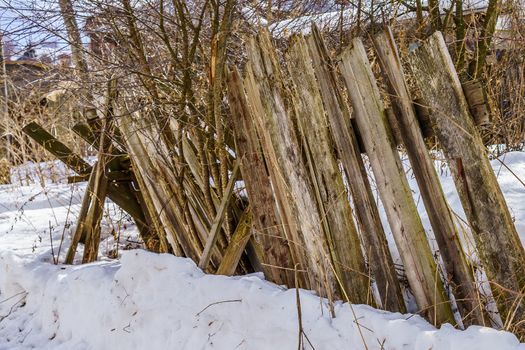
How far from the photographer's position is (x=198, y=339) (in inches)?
93.4

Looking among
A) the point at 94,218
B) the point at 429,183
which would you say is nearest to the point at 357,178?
the point at 429,183

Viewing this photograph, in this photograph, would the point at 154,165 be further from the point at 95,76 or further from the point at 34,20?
the point at 34,20

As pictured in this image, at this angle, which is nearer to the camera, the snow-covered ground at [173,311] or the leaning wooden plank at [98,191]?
the snow-covered ground at [173,311]

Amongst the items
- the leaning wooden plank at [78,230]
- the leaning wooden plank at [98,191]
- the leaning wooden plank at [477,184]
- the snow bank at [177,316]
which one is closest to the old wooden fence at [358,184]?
the leaning wooden plank at [477,184]

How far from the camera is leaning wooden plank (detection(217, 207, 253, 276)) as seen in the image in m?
2.85

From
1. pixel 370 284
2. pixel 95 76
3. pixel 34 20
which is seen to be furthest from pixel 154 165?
pixel 370 284

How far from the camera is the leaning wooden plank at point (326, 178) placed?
2.25 meters

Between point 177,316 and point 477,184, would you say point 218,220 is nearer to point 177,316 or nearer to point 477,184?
point 177,316

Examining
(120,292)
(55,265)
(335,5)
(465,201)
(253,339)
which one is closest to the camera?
(465,201)

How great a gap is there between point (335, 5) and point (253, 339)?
3.46 meters

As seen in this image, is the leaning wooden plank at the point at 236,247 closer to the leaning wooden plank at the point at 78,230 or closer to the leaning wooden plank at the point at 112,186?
the leaning wooden plank at the point at 112,186

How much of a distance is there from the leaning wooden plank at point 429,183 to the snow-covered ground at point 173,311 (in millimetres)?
244

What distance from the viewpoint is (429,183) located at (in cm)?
202

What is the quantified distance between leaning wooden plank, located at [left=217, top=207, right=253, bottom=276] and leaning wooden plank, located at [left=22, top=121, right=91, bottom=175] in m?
1.69
